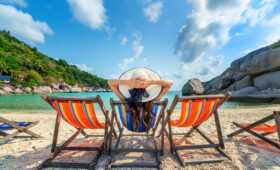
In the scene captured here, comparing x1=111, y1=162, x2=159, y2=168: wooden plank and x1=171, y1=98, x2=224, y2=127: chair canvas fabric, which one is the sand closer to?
x1=111, y1=162, x2=159, y2=168: wooden plank

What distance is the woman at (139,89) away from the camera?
Answer: 1.58 m

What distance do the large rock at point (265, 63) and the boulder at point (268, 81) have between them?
0.64 metres

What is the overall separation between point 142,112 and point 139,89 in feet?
1.37

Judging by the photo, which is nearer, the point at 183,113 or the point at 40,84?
the point at 183,113

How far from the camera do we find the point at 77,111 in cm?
178

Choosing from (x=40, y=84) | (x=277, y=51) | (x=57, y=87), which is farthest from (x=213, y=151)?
(x=57, y=87)

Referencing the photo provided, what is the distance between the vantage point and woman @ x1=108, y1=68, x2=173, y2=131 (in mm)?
1579

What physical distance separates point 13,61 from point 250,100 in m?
55.2

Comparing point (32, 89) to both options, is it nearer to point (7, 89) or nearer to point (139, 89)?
point (7, 89)

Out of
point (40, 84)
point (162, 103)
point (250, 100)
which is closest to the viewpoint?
point (162, 103)

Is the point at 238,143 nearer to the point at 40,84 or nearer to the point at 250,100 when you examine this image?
the point at 250,100

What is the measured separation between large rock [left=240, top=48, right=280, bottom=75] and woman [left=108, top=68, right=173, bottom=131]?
18.9 m

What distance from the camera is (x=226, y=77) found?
22.6 meters

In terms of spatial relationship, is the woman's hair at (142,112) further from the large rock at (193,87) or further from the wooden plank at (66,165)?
the large rock at (193,87)
